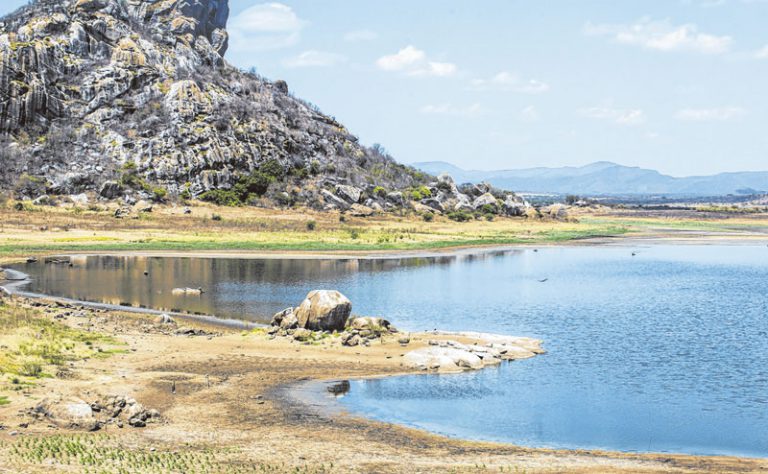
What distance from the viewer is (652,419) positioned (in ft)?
94.8

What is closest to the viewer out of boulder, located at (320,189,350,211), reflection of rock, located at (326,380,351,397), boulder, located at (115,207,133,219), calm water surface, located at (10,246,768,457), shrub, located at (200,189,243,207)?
calm water surface, located at (10,246,768,457)

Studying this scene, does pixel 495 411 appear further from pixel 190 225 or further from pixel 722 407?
pixel 190 225

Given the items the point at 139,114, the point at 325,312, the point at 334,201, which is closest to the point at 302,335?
the point at 325,312

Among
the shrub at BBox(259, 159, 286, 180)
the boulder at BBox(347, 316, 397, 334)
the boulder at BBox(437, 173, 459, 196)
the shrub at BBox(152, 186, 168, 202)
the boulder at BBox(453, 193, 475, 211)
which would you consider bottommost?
the boulder at BBox(347, 316, 397, 334)

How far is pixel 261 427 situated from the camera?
85.9ft

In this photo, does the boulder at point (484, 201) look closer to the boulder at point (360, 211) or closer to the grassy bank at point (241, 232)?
the grassy bank at point (241, 232)

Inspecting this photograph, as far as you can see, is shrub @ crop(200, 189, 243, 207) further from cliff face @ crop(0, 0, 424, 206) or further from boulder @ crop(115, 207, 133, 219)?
boulder @ crop(115, 207, 133, 219)

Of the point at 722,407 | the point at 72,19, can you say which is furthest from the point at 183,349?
the point at 72,19

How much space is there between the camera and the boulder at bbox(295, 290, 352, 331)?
4138 centimetres

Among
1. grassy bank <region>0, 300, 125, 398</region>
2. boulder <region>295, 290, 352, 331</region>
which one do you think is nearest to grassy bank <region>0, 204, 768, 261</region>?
grassy bank <region>0, 300, 125, 398</region>

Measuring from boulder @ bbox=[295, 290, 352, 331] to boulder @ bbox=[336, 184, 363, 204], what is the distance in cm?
9470

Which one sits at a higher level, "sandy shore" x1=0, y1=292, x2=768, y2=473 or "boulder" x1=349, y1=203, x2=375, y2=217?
"boulder" x1=349, y1=203, x2=375, y2=217

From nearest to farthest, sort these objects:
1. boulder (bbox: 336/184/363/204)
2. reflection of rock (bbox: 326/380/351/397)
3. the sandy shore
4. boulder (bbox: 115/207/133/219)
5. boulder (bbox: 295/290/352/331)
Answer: the sandy shore
reflection of rock (bbox: 326/380/351/397)
boulder (bbox: 295/290/352/331)
boulder (bbox: 115/207/133/219)
boulder (bbox: 336/184/363/204)

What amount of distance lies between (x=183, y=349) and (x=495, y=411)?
15.8 metres
